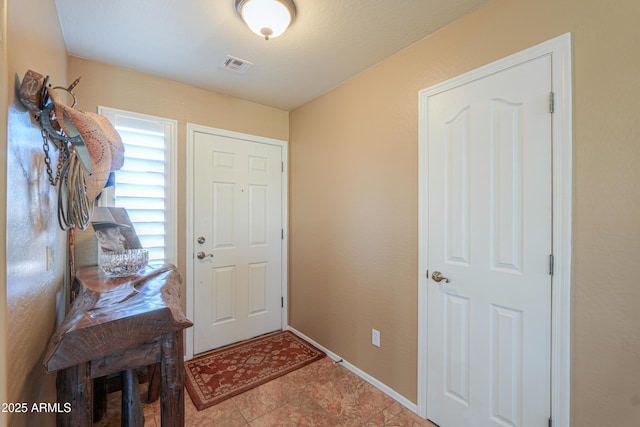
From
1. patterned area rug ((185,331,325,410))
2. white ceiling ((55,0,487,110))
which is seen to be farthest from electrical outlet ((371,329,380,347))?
white ceiling ((55,0,487,110))

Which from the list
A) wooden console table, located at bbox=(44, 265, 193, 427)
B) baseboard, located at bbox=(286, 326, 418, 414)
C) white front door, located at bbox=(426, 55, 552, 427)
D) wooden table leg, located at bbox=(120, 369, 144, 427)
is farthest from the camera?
baseboard, located at bbox=(286, 326, 418, 414)

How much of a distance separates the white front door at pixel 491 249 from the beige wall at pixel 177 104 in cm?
178

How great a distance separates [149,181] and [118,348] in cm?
171

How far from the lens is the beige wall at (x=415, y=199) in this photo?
1.10 metres

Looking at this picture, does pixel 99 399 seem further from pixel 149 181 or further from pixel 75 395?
pixel 149 181

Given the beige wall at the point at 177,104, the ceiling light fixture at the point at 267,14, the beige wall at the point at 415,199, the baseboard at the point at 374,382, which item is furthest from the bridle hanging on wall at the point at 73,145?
the baseboard at the point at 374,382

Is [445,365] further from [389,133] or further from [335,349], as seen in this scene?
[389,133]

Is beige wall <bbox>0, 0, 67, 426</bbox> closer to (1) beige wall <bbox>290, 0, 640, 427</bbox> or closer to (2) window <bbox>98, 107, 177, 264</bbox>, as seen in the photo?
(2) window <bbox>98, 107, 177, 264</bbox>

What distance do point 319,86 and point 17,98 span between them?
2035 millimetres

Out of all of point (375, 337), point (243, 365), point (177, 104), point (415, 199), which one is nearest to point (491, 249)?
point (415, 199)

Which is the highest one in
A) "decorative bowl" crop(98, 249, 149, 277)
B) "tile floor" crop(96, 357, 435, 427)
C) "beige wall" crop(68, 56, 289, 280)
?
"beige wall" crop(68, 56, 289, 280)

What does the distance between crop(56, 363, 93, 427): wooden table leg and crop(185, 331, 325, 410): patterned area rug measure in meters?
1.17

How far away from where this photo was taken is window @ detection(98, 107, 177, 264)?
216 centimetres

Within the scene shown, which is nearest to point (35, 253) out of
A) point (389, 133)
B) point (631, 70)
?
point (389, 133)
